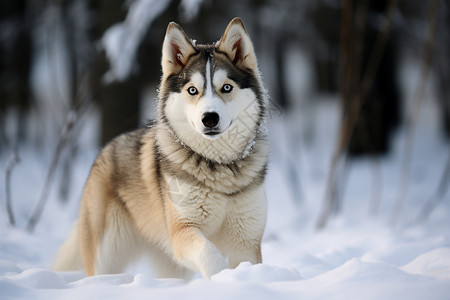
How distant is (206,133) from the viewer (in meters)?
2.69

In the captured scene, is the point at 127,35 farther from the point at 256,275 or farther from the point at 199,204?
the point at 256,275

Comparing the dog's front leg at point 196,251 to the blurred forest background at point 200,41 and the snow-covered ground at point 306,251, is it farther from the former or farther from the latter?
the blurred forest background at point 200,41

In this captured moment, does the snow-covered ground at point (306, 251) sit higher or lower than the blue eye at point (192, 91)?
lower

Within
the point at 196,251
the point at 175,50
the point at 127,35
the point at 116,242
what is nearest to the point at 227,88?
A: the point at 175,50

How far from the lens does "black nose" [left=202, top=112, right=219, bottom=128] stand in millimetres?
2613

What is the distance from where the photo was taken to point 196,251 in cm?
255

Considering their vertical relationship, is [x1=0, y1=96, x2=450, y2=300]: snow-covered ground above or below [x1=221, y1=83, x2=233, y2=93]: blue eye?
below

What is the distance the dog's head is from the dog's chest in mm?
272

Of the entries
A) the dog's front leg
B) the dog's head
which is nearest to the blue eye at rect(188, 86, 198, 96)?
the dog's head

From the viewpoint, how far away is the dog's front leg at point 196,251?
2.48m

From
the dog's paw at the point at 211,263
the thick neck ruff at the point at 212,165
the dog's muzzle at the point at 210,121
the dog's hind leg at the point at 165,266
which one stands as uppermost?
the dog's muzzle at the point at 210,121

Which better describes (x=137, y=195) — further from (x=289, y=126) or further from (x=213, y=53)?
(x=289, y=126)

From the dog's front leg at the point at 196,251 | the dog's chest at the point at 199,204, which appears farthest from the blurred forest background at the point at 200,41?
the dog's front leg at the point at 196,251

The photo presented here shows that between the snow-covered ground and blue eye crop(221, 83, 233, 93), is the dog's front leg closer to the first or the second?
the snow-covered ground
